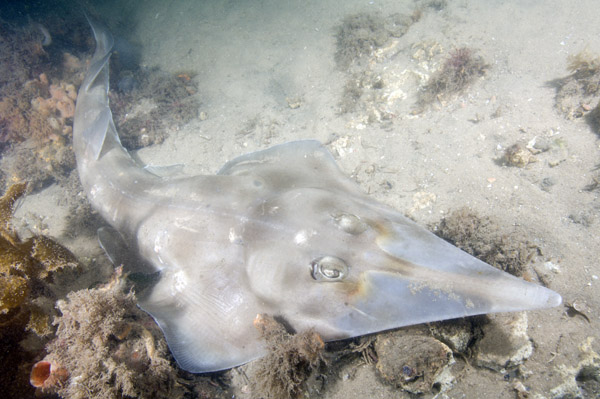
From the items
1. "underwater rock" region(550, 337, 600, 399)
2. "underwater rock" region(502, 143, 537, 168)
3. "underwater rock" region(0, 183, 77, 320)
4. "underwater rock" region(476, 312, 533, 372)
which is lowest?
"underwater rock" region(550, 337, 600, 399)

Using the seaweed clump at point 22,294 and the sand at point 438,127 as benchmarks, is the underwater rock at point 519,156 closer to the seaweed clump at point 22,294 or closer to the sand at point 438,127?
the sand at point 438,127

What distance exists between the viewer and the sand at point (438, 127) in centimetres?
307

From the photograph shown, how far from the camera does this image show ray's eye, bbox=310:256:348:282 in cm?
261

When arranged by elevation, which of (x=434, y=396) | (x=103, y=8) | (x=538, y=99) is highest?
(x=103, y=8)

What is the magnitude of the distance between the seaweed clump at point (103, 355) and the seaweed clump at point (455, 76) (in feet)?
19.0

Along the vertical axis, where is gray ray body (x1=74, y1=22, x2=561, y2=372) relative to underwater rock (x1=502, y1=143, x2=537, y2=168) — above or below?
above

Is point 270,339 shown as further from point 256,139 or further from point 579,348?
point 256,139

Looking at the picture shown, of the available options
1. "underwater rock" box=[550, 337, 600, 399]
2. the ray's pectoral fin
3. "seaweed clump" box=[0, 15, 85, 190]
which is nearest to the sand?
"underwater rock" box=[550, 337, 600, 399]

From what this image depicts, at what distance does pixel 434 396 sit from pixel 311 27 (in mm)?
8547

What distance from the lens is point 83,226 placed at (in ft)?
17.5

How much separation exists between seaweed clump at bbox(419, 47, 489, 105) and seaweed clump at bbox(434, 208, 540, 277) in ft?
9.24

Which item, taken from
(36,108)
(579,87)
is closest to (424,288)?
(579,87)

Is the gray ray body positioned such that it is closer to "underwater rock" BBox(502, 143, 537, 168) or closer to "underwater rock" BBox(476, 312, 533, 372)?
"underwater rock" BBox(476, 312, 533, 372)

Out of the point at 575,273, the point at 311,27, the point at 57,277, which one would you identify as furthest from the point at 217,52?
the point at 575,273
